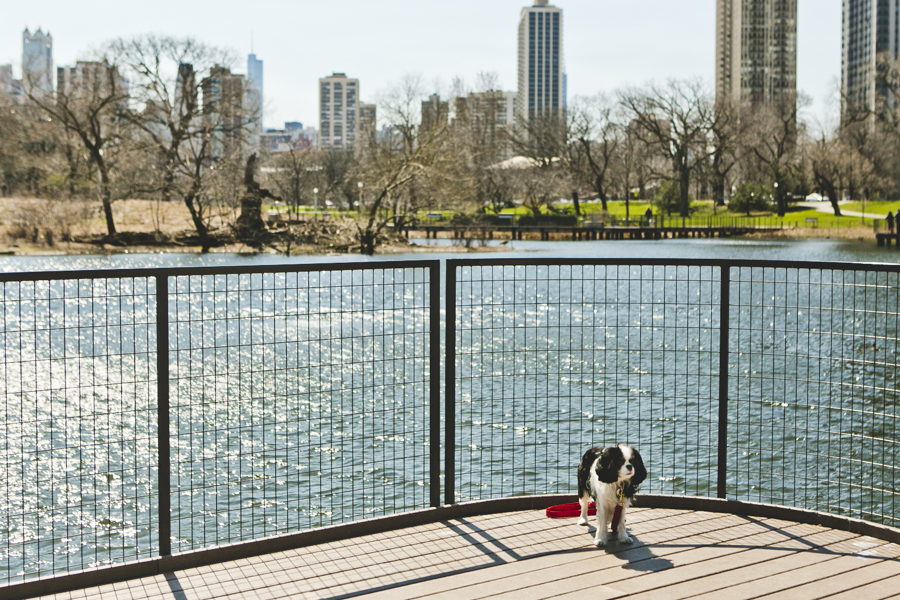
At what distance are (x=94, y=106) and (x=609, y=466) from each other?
45.1 meters

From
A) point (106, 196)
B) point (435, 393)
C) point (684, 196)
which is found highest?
point (684, 196)

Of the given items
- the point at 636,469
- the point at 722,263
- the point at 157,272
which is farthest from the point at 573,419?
the point at 157,272

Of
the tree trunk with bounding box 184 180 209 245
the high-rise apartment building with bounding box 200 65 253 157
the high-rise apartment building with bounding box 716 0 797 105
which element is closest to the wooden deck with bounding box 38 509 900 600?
the tree trunk with bounding box 184 180 209 245

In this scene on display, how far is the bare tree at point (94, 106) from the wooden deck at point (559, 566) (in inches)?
1690


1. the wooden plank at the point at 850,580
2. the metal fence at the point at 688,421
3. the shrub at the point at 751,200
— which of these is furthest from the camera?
the shrub at the point at 751,200

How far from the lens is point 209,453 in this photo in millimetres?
10445

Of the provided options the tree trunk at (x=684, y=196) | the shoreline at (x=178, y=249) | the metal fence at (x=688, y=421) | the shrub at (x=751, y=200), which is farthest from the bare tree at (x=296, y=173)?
the metal fence at (x=688, y=421)

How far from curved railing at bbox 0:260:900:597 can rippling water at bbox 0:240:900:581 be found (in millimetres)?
74

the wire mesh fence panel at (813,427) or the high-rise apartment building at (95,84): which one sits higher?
the high-rise apartment building at (95,84)

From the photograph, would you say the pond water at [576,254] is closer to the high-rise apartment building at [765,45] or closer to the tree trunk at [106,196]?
the tree trunk at [106,196]

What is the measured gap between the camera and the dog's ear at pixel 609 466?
3.60 m

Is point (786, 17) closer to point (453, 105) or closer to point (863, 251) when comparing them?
point (453, 105)

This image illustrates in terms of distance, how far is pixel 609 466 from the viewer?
3.63 meters

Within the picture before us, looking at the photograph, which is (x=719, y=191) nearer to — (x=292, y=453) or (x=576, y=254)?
(x=576, y=254)
